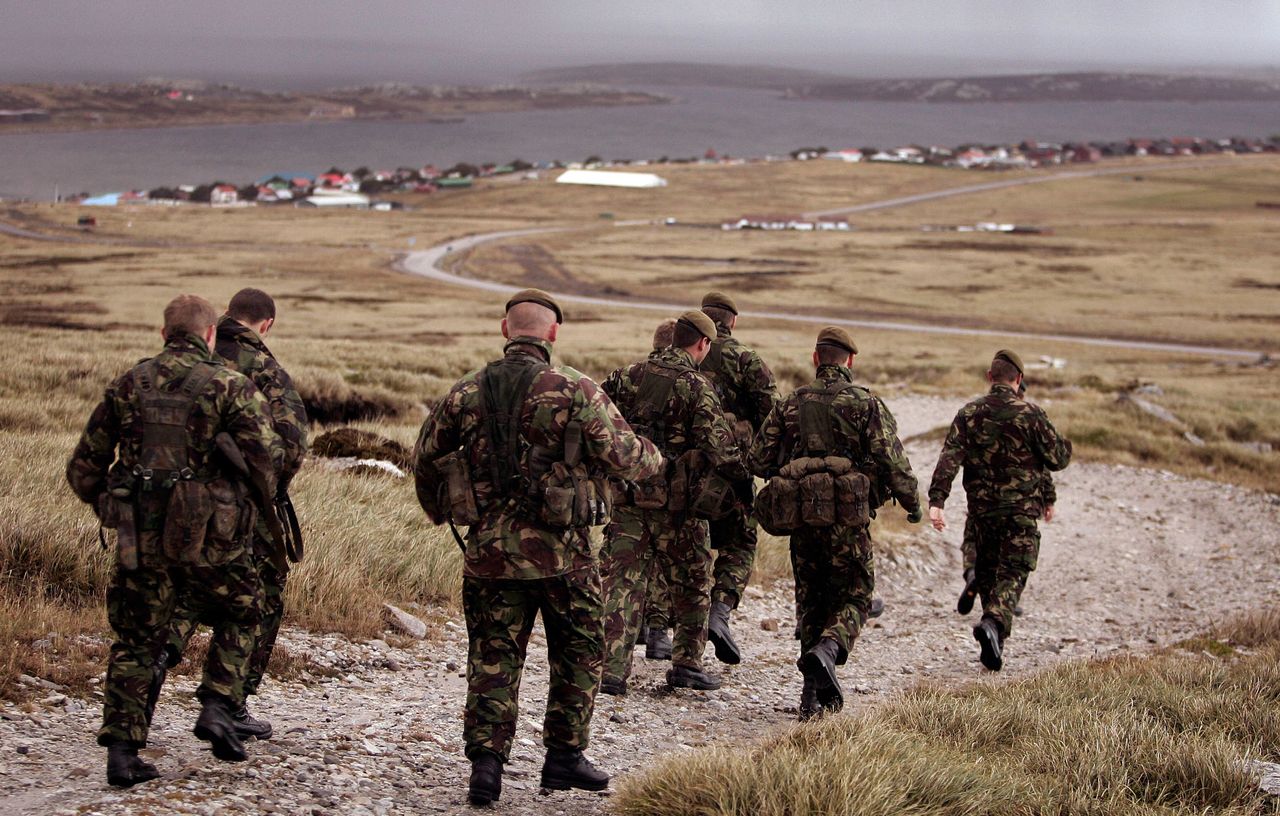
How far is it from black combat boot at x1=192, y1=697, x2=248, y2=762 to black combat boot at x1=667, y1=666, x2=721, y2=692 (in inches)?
118

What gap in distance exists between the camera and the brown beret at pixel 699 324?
718cm

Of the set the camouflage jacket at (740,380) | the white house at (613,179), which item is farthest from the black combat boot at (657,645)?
the white house at (613,179)

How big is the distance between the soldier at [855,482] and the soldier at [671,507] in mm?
361

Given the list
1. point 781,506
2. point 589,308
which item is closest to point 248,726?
point 781,506

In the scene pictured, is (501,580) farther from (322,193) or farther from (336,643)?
(322,193)

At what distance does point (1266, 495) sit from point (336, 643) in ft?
44.0

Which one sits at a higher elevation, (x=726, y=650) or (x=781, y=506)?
(x=781, y=506)

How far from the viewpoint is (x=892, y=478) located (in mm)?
6879

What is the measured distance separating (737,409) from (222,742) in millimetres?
4223

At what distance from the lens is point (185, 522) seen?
4949 mm

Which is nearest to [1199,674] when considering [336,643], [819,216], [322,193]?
[336,643]

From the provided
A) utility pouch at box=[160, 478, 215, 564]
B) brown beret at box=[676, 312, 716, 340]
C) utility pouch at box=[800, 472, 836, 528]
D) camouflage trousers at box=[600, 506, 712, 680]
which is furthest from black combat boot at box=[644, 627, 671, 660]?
utility pouch at box=[160, 478, 215, 564]

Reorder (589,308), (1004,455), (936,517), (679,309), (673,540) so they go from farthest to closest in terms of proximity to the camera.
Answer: (679,309) → (589,308) → (1004,455) → (936,517) → (673,540)

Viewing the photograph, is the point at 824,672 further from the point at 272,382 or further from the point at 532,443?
the point at 272,382
